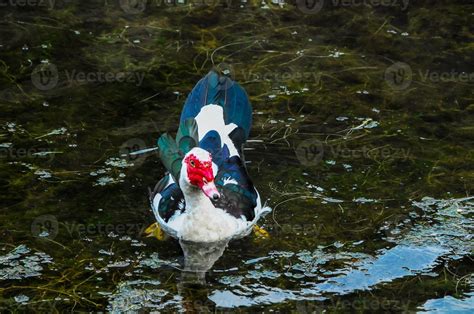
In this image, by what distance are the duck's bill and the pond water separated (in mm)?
555

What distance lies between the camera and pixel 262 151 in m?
8.70

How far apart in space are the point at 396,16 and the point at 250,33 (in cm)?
171

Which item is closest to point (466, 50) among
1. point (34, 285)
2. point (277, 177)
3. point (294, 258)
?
point (277, 177)

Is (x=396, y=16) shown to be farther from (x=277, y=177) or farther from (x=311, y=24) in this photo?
A: (x=277, y=177)

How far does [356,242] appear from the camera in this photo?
295 inches

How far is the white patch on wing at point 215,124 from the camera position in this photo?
321 inches
